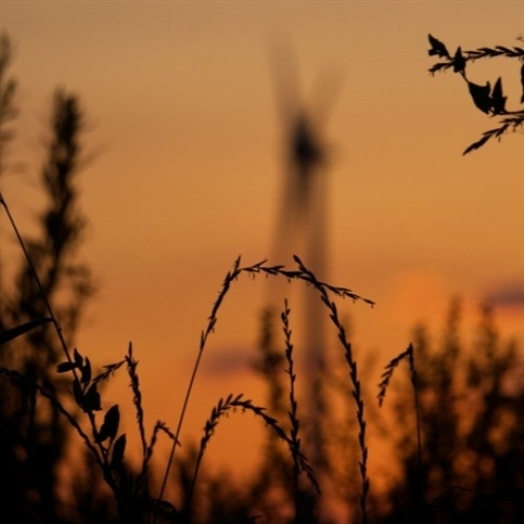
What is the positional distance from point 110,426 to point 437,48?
1248mm

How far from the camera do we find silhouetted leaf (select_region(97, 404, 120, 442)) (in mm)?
3902

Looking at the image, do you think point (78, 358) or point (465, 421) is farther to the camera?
point (465, 421)

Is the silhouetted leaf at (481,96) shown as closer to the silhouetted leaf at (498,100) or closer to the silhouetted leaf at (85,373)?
the silhouetted leaf at (498,100)

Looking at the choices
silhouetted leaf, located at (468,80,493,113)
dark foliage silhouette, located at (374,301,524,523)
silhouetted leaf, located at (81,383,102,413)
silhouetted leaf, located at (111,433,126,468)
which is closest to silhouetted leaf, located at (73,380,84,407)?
silhouetted leaf, located at (81,383,102,413)

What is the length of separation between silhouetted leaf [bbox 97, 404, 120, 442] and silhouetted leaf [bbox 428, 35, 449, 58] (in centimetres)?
119

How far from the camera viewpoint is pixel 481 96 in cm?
395

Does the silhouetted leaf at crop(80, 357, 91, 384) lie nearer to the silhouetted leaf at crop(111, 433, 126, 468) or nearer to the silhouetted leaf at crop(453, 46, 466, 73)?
the silhouetted leaf at crop(111, 433, 126, 468)

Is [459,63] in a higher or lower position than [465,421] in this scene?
lower

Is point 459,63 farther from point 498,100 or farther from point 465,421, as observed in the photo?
point 465,421

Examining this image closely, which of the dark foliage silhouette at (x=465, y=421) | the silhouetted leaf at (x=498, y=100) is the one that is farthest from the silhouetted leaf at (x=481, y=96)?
the dark foliage silhouette at (x=465, y=421)

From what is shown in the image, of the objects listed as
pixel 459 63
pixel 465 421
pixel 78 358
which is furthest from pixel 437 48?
pixel 465 421

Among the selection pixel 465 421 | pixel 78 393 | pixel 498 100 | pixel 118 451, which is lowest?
pixel 118 451

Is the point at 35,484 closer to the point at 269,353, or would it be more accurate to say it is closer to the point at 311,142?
the point at 269,353

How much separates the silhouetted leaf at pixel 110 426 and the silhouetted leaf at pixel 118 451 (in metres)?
0.02
